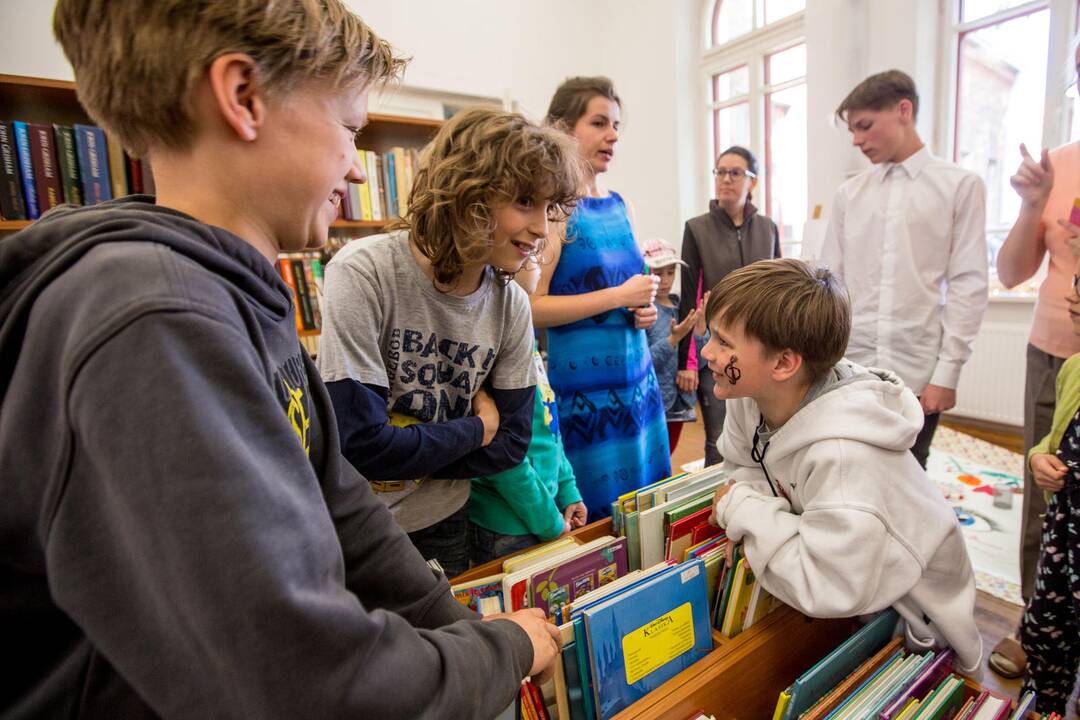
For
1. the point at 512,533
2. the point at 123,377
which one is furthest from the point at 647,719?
the point at 123,377

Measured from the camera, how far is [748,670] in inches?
38.9

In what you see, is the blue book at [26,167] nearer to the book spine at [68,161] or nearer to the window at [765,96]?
the book spine at [68,161]

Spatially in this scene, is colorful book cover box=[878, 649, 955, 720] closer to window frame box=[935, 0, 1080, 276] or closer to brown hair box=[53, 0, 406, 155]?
brown hair box=[53, 0, 406, 155]

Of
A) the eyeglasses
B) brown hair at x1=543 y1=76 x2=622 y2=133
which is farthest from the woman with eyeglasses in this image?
brown hair at x1=543 y1=76 x2=622 y2=133

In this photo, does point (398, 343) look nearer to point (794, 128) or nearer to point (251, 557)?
point (251, 557)

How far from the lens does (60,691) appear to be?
1.45 ft

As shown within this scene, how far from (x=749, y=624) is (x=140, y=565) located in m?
1.01

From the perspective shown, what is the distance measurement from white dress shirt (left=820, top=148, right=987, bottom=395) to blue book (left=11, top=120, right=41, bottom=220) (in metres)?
3.07

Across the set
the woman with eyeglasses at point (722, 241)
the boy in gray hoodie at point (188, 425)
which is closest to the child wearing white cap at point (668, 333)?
the woman with eyeglasses at point (722, 241)

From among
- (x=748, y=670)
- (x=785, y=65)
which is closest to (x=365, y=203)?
(x=748, y=670)

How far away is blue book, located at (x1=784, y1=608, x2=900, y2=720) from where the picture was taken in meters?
0.90

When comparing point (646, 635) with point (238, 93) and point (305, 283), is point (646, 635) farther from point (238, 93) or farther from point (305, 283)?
point (305, 283)

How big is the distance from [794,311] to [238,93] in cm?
102

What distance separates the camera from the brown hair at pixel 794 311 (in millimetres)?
1139
